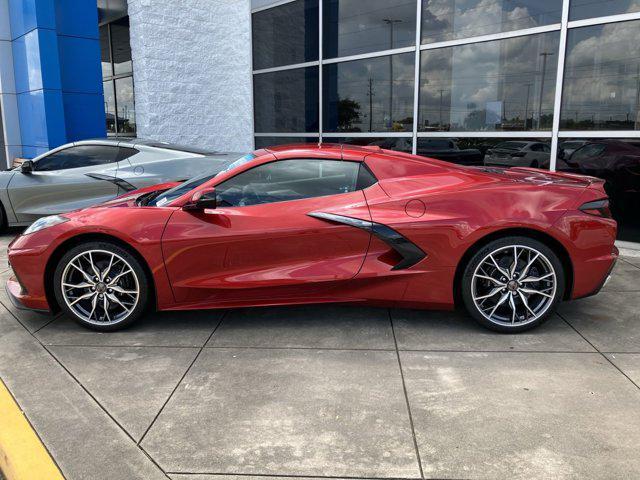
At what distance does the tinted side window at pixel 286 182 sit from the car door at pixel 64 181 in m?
3.74

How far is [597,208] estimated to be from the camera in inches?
154

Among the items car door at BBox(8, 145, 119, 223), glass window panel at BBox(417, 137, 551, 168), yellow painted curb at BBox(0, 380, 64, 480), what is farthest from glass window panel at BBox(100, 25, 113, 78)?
yellow painted curb at BBox(0, 380, 64, 480)

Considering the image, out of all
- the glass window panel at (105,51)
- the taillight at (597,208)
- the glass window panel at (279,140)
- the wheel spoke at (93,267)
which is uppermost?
the glass window panel at (105,51)

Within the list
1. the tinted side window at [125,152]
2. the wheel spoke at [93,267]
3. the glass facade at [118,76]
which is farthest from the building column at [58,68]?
the wheel spoke at [93,267]

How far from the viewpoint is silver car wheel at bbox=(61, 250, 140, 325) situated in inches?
157

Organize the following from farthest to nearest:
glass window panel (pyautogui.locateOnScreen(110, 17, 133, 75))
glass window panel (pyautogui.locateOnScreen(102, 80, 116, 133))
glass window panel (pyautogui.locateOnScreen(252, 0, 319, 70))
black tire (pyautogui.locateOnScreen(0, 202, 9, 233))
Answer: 1. glass window panel (pyautogui.locateOnScreen(102, 80, 116, 133))
2. glass window panel (pyautogui.locateOnScreen(110, 17, 133, 75))
3. glass window panel (pyautogui.locateOnScreen(252, 0, 319, 70))
4. black tire (pyautogui.locateOnScreen(0, 202, 9, 233))

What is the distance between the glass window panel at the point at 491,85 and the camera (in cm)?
680

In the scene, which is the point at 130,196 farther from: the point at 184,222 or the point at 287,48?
the point at 287,48

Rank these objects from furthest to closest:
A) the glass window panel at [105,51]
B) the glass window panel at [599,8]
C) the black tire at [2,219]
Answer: the glass window panel at [105,51], the black tire at [2,219], the glass window panel at [599,8]

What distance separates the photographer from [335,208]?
3.87m

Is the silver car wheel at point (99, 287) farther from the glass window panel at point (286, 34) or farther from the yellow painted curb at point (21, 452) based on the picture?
the glass window panel at point (286, 34)

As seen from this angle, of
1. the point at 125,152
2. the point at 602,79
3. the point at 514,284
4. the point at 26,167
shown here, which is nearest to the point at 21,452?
the point at 514,284

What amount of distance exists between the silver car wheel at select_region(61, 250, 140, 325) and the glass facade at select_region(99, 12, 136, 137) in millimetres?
7513

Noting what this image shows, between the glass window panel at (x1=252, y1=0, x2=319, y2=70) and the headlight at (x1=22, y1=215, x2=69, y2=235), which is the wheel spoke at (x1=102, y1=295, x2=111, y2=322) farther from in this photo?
the glass window panel at (x1=252, y1=0, x2=319, y2=70)
